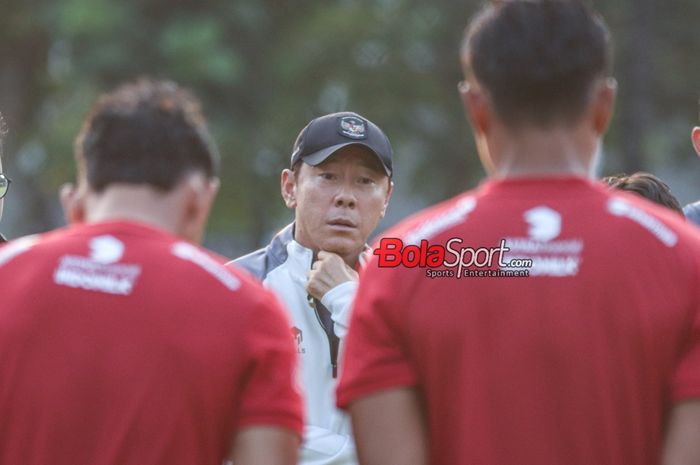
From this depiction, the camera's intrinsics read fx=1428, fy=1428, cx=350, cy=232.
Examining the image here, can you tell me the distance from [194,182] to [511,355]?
85 centimetres

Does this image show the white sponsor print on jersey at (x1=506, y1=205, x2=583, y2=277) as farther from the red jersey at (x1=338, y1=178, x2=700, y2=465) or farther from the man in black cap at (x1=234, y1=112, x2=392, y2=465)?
the man in black cap at (x1=234, y1=112, x2=392, y2=465)

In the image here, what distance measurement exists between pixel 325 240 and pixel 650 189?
4.28ft

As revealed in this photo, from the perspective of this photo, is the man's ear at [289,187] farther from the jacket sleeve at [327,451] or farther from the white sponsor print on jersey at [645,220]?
the white sponsor print on jersey at [645,220]

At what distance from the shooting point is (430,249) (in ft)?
10.9

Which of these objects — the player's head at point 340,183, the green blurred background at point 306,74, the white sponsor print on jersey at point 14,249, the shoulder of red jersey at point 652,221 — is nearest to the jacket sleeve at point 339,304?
the player's head at point 340,183

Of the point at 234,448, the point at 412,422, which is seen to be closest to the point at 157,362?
the point at 234,448

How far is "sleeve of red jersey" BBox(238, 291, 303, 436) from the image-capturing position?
10.8 feet

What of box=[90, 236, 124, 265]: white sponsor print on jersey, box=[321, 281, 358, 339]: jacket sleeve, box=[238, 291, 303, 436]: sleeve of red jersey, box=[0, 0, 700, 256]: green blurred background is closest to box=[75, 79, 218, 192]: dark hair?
box=[90, 236, 124, 265]: white sponsor print on jersey

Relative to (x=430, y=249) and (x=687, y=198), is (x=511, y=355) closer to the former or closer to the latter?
(x=430, y=249)

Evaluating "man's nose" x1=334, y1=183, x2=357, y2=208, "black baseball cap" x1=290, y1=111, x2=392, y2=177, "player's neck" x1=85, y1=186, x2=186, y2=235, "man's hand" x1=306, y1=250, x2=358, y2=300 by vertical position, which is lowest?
"player's neck" x1=85, y1=186, x2=186, y2=235

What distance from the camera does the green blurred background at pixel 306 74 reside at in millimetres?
27938

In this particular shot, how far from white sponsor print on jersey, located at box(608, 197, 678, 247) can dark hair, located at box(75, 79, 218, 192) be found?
3.18 feet

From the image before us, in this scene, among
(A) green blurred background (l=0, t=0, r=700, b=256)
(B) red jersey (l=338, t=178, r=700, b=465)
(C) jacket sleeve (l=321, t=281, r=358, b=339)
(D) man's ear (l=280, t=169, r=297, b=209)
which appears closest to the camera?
(B) red jersey (l=338, t=178, r=700, b=465)

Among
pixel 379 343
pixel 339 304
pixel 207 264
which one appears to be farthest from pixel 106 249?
pixel 339 304
